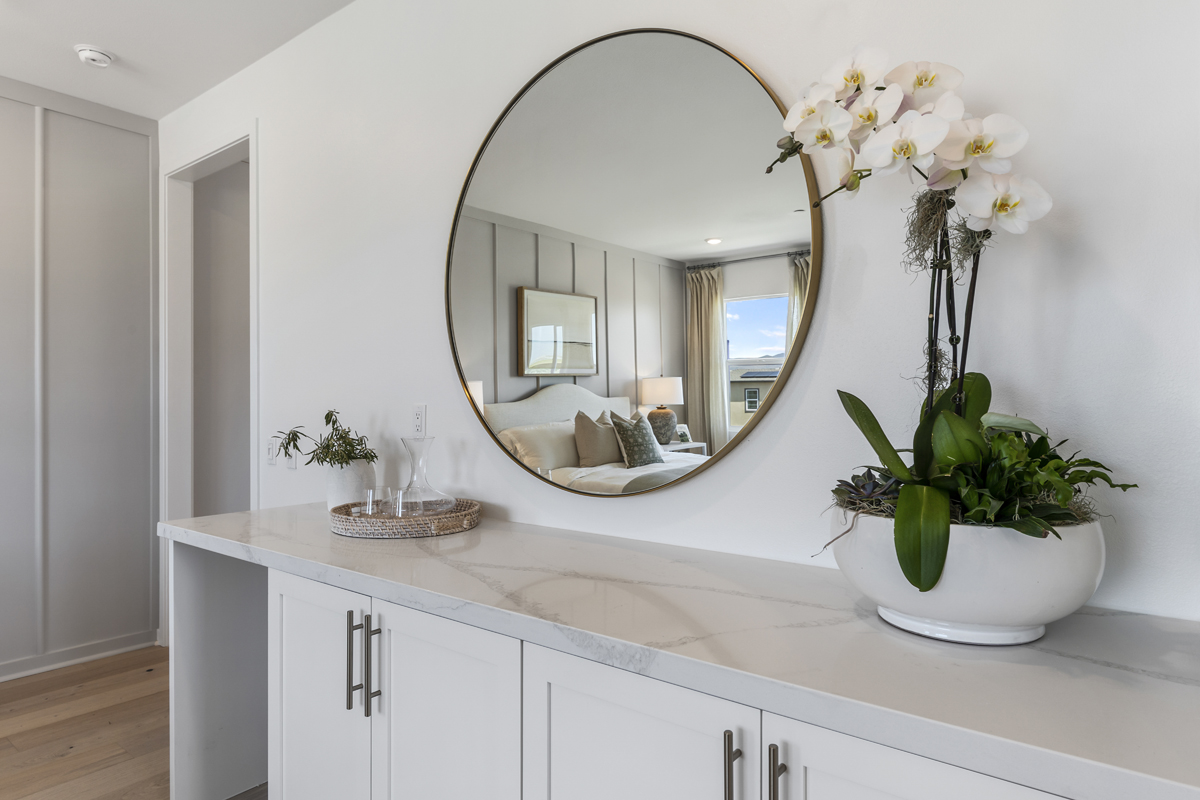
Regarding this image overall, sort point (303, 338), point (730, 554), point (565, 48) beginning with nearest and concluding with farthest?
point (730, 554) → point (565, 48) → point (303, 338)

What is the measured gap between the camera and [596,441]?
5.18 ft

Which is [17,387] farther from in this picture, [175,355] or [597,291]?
[597,291]

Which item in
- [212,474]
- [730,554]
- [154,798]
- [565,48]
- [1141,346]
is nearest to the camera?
[1141,346]

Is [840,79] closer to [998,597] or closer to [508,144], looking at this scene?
[998,597]

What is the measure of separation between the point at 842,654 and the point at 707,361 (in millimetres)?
682

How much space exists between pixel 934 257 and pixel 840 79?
11.5 inches

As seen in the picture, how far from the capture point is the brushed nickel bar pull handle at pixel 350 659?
1.31 meters

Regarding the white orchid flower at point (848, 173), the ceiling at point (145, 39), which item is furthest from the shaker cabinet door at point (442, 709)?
the ceiling at point (145, 39)

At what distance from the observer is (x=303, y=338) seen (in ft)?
7.77

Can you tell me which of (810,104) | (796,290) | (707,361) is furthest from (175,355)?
(810,104)

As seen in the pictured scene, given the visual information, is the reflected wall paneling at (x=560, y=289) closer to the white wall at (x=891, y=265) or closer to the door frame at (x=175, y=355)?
the white wall at (x=891, y=265)

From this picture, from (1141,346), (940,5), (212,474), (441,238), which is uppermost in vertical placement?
(940,5)

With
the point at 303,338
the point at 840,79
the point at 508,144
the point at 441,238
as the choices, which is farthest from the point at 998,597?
the point at 303,338

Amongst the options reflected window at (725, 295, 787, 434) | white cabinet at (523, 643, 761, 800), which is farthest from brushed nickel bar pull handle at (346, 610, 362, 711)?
reflected window at (725, 295, 787, 434)
